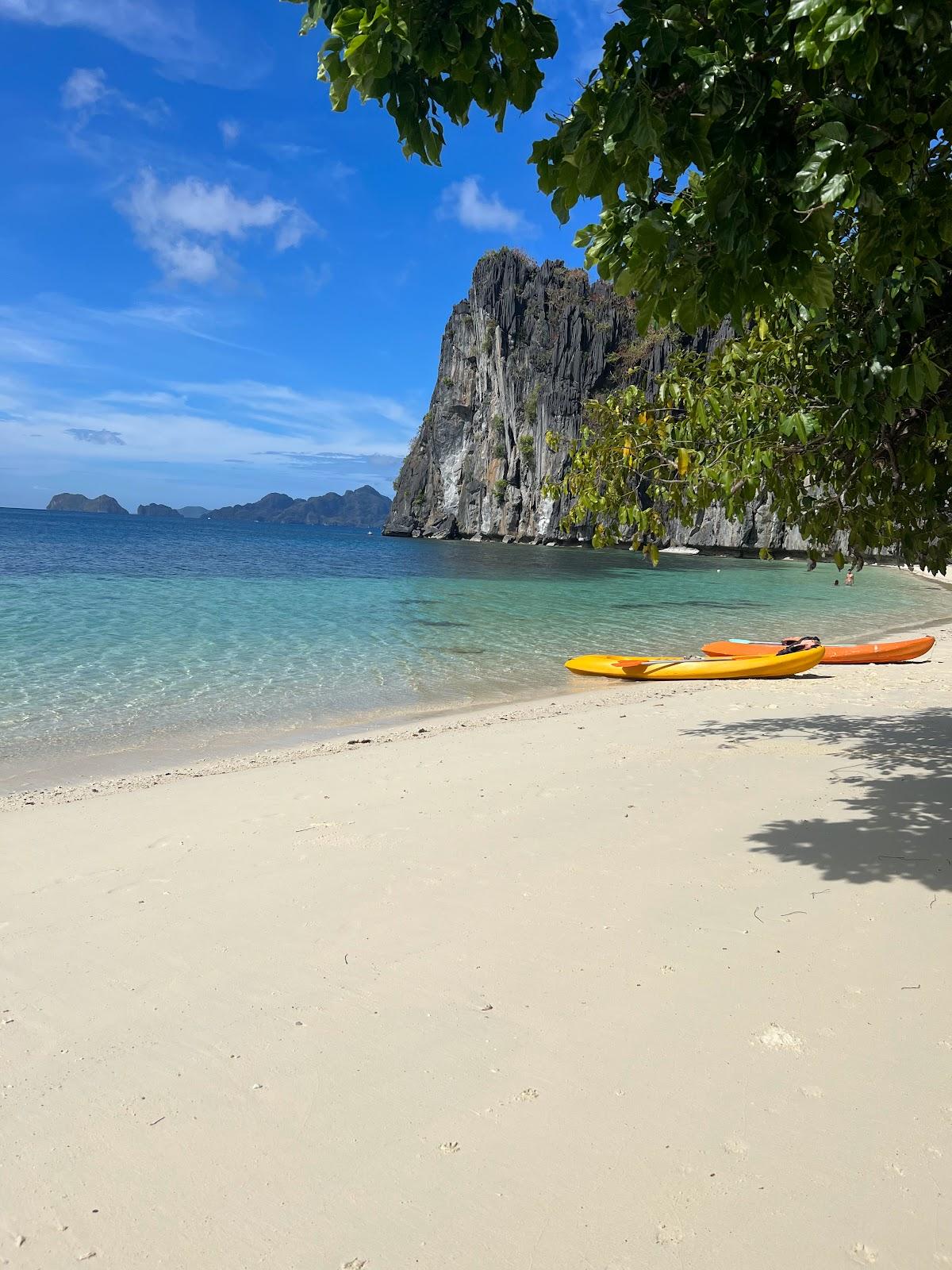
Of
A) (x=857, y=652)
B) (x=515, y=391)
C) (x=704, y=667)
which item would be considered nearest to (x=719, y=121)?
(x=704, y=667)

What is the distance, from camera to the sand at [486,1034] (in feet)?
7.47

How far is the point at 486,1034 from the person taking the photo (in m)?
3.17

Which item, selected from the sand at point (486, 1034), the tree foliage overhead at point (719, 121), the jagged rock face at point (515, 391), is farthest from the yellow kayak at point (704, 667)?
the jagged rock face at point (515, 391)

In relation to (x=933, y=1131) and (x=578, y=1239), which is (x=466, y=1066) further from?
(x=933, y=1131)

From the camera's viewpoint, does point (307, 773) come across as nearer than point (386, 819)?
No

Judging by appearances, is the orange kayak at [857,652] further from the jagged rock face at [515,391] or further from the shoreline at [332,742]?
the jagged rock face at [515,391]

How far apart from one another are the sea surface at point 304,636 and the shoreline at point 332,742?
0.54 ft

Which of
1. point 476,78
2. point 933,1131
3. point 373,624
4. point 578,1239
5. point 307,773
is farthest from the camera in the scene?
point 373,624

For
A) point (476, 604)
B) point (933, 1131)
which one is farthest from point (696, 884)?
point (476, 604)

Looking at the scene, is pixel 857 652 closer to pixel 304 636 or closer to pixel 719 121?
pixel 304 636

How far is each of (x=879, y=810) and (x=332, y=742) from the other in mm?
6259

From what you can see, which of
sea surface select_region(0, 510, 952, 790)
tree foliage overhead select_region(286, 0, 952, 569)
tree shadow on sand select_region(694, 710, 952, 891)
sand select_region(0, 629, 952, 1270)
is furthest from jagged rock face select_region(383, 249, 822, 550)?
tree foliage overhead select_region(286, 0, 952, 569)

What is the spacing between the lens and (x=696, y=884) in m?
4.59

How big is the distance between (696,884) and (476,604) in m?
24.2
